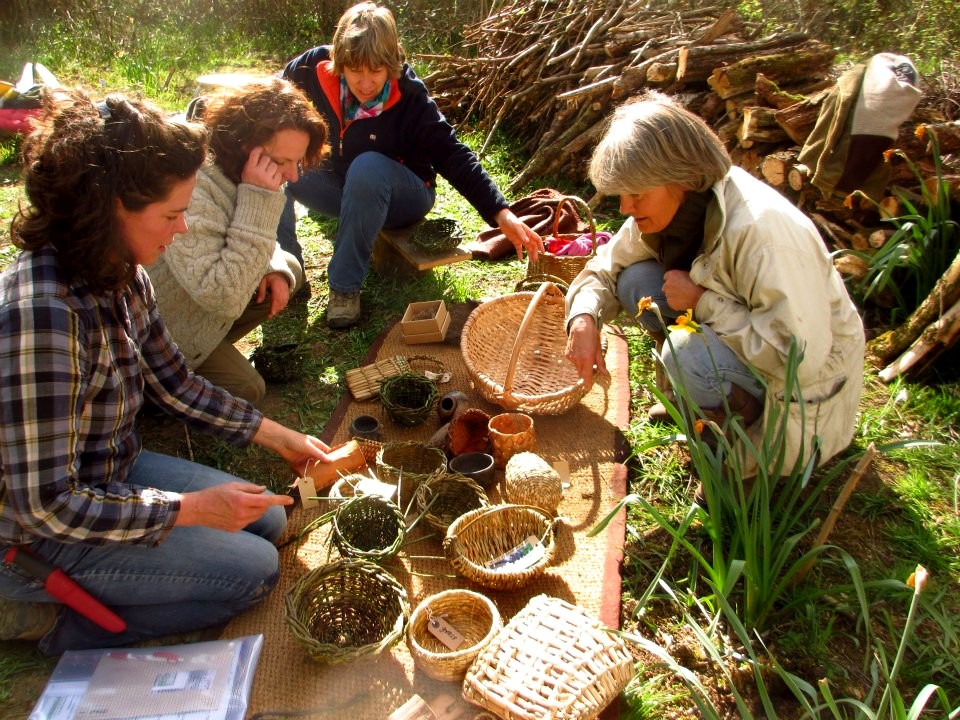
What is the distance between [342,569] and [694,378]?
4.31 ft

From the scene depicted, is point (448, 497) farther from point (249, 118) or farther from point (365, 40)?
point (365, 40)

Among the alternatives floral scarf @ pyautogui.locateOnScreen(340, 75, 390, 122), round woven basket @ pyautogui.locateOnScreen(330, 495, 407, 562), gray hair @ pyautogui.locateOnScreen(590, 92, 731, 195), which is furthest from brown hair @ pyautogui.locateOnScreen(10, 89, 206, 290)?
floral scarf @ pyautogui.locateOnScreen(340, 75, 390, 122)

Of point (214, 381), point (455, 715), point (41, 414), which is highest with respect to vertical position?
point (41, 414)

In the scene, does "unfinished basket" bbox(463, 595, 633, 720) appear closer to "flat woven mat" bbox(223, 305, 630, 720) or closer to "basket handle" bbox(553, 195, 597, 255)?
"flat woven mat" bbox(223, 305, 630, 720)

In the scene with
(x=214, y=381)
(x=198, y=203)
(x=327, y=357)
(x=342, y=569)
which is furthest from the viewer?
(x=327, y=357)

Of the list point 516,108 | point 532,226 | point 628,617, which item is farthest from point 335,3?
point 628,617

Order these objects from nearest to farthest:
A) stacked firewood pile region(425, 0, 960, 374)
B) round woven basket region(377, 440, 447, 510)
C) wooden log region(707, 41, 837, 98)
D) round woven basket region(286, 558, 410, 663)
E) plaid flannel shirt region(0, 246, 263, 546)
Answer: plaid flannel shirt region(0, 246, 263, 546) < round woven basket region(286, 558, 410, 663) < round woven basket region(377, 440, 447, 510) < stacked firewood pile region(425, 0, 960, 374) < wooden log region(707, 41, 837, 98)

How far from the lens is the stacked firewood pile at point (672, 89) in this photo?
3689 mm

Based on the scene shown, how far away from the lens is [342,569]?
232cm

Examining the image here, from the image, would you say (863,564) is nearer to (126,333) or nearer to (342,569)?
(342,569)

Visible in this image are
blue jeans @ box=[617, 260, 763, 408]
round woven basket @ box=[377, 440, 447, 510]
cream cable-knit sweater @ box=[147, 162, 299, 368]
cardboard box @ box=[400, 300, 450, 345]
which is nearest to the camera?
blue jeans @ box=[617, 260, 763, 408]

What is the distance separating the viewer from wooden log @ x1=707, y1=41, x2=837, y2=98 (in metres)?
4.24

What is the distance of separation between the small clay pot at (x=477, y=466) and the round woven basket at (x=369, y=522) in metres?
0.34

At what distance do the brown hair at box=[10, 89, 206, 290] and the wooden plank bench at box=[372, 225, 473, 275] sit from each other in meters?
2.24
